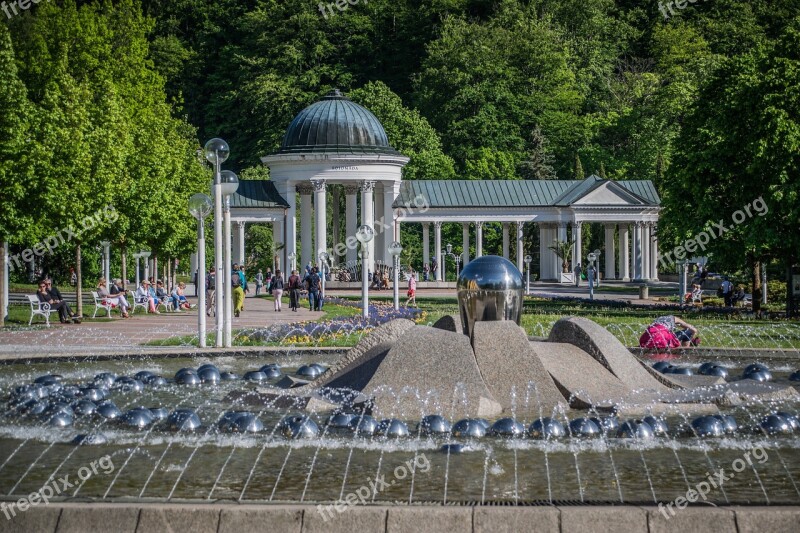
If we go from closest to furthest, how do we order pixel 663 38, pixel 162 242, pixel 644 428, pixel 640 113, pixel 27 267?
pixel 644 428 < pixel 162 242 < pixel 27 267 < pixel 640 113 < pixel 663 38

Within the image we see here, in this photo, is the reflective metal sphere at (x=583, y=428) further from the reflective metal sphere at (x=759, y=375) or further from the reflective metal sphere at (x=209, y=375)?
the reflective metal sphere at (x=209, y=375)

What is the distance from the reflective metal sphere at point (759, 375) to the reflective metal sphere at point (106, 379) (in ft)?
32.7

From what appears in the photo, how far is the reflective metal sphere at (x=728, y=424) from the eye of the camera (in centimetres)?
1428

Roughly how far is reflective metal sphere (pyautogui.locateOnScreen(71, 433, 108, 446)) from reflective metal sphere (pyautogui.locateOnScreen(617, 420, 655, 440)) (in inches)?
232

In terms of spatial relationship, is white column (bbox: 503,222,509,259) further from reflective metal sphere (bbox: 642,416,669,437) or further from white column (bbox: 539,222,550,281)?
reflective metal sphere (bbox: 642,416,669,437)

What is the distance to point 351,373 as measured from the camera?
16.9 meters

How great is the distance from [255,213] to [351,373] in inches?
2592

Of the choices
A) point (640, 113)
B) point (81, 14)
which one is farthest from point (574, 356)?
point (640, 113)

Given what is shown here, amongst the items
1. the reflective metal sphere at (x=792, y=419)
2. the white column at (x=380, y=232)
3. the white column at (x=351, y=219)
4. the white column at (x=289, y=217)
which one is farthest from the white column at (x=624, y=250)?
the reflective metal sphere at (x=792, y=419)

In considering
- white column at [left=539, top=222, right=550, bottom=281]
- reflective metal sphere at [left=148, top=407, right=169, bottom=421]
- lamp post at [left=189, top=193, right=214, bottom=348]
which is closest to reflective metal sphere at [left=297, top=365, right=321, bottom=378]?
reflective metal sphere at [left=148, top=407, right=169, bottom=421]

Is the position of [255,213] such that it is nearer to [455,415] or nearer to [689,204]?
[689,204]

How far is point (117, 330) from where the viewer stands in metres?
32.6

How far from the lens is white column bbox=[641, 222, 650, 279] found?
84.8m

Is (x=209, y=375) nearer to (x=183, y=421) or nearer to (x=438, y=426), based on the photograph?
(x=183, y=421)
